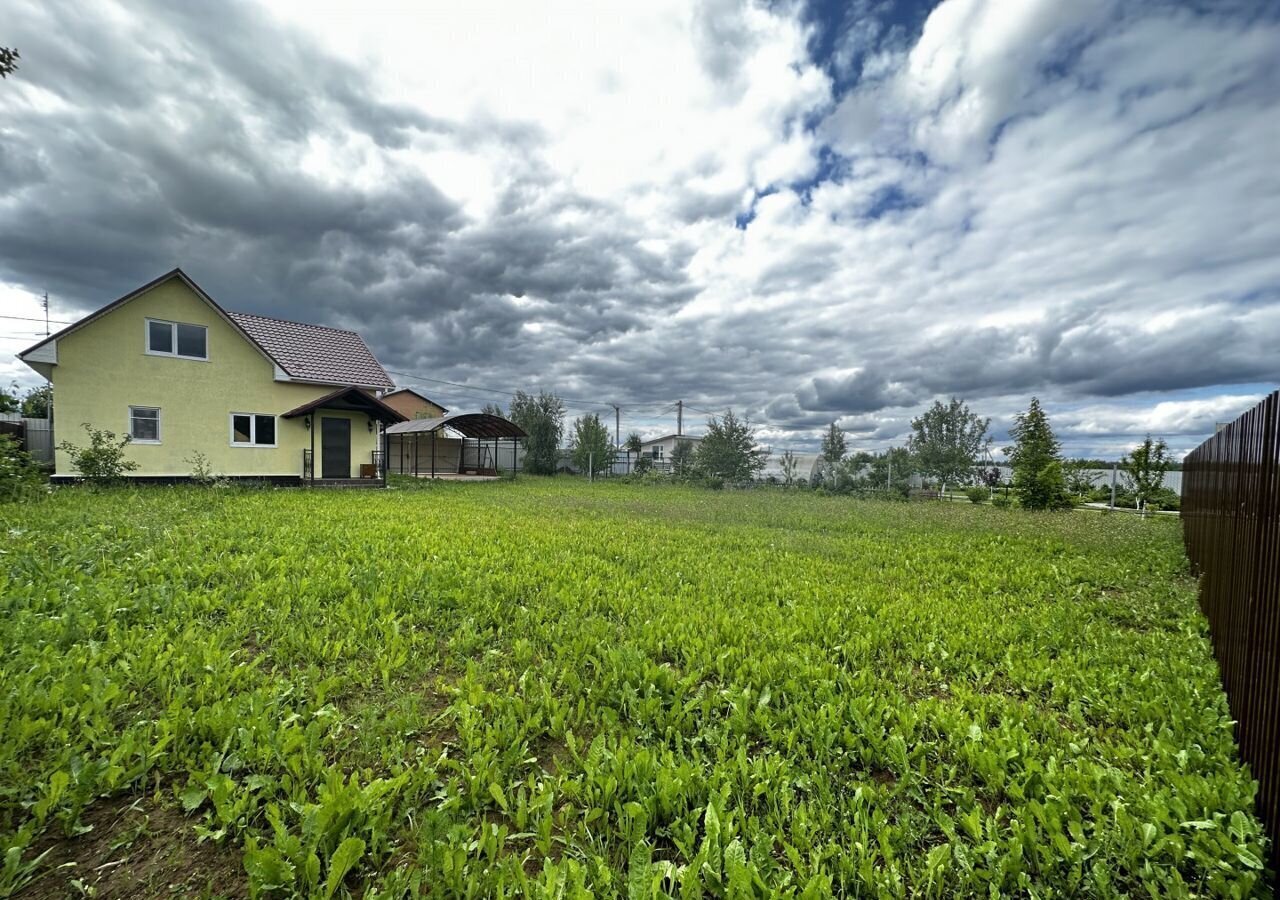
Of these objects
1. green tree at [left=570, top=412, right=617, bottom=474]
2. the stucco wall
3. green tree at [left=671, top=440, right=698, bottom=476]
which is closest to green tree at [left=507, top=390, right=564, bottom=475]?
green tree at [left=570, top=412, right=617, bottom=474]

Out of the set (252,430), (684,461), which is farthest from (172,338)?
(684,461)

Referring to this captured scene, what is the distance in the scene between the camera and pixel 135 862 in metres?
1.94

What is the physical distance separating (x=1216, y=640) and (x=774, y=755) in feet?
13.0

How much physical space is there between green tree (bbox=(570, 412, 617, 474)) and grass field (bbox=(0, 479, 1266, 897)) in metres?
25.1

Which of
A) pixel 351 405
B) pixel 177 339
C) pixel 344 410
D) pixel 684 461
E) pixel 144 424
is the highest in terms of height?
pixel 177 339

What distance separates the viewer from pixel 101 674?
2.98 meters

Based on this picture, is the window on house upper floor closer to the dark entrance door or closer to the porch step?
the dark entrance door

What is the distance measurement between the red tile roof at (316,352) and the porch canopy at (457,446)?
4.62 m

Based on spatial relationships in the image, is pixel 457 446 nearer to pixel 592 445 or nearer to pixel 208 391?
pixel 592 445

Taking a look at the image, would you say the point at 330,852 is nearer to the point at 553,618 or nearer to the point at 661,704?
the point at 661,704

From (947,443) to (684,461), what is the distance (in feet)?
41.3

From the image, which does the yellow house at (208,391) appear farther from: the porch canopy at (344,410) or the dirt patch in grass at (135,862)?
the dirt patch in grass at (135,862)

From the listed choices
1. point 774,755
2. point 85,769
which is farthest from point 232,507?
point 774,755

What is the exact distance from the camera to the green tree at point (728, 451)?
23.8 m
